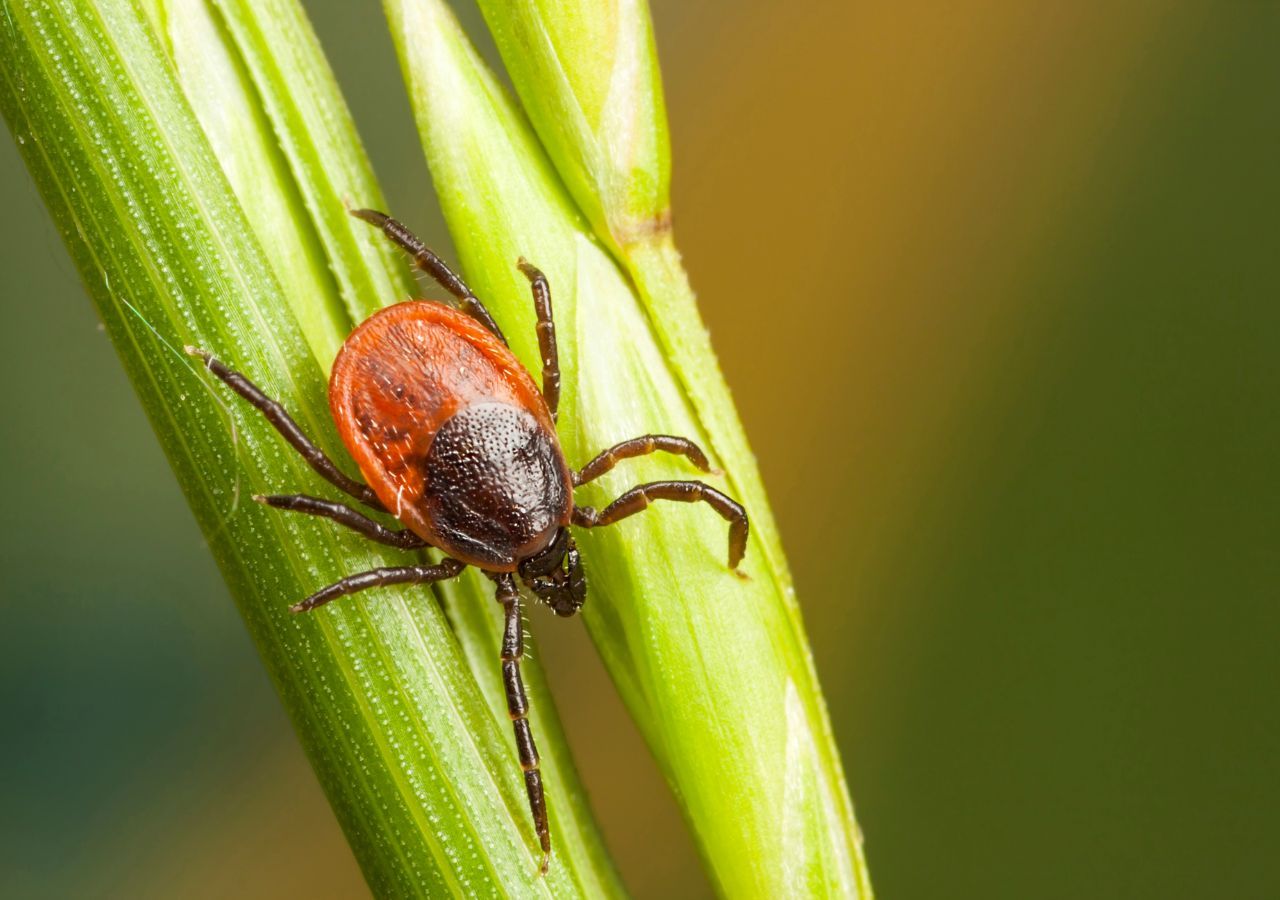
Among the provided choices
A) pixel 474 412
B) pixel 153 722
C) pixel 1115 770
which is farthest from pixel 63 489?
pixel 1115 770

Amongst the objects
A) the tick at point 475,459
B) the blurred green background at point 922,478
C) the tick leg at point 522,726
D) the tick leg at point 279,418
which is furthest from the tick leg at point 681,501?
the blurred green background at point 922,478

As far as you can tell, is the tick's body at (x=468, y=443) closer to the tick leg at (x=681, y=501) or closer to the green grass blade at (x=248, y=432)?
the tick leg at (x=681, y=501)

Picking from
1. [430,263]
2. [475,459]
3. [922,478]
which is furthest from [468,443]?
[922,478]

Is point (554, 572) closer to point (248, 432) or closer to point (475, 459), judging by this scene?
point (475, 459)

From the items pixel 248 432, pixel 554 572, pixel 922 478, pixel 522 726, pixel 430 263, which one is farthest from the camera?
pixel 922 478

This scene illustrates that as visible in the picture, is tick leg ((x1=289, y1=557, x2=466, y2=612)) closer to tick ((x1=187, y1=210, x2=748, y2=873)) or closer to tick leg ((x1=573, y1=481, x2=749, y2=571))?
tick ((x1=187, y1=210, x2=748, y2=873))

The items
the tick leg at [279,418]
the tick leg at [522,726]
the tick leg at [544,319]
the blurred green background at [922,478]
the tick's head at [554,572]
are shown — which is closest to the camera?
the tick leg at [279,418]

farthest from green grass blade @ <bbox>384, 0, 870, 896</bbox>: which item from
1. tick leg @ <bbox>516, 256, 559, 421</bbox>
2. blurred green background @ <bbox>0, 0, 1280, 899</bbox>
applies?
blurred green background @ <bbox>0, 0, 1280, 899</bbox>
